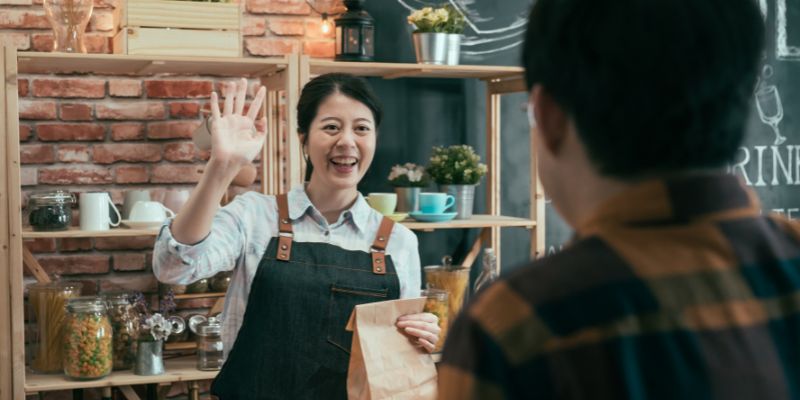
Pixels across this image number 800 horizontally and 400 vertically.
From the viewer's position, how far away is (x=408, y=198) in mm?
3377

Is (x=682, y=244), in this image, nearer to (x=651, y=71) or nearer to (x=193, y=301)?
(x=651, y=71)

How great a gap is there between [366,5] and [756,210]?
2.95m

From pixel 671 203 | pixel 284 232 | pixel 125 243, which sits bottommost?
pixel 125 243

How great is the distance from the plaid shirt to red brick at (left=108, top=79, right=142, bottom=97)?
2874mm

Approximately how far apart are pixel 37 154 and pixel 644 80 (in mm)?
2942

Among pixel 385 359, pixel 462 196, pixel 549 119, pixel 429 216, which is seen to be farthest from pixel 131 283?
pixel 549 119

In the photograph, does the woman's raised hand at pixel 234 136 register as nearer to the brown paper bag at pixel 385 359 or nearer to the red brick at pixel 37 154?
the brown paper bag at pixel 385 359

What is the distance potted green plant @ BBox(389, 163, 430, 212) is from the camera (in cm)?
338

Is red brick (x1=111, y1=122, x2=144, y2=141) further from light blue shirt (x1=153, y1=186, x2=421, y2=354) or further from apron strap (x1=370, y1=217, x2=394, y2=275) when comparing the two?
apron strap (x1=370, y1=217, x2=394, y2=275)

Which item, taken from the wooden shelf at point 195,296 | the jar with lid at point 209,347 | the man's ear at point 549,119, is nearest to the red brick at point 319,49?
the wooden shelf at point 195,296

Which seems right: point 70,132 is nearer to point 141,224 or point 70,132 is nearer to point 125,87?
point 125,87

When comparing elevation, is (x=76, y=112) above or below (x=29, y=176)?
above

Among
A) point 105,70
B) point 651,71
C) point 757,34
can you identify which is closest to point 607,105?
point 651,71

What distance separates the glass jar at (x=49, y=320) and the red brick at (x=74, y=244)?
26 centimetres
